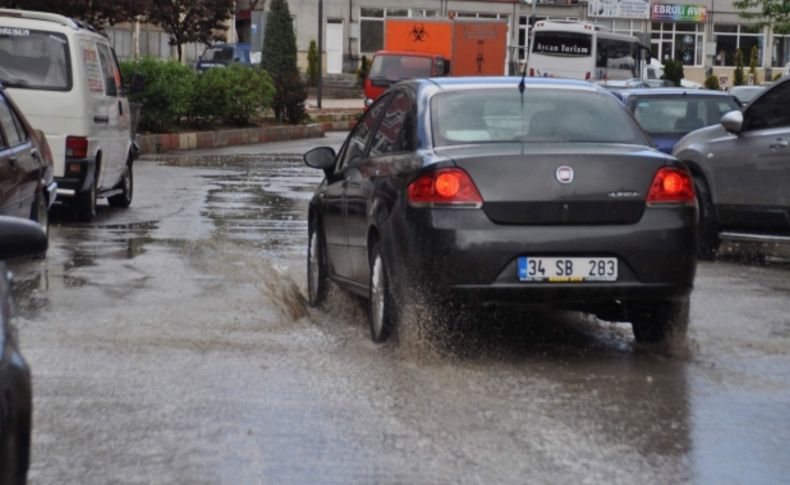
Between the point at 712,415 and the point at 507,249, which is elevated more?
the point at 507,249

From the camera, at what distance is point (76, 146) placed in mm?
15586

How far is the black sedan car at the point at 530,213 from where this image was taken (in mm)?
7770

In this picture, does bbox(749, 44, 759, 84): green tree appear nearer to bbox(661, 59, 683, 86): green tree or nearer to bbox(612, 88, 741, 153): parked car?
bbox(661, 59, 683, 86): green tree

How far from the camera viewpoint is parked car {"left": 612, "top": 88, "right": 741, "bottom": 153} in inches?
724

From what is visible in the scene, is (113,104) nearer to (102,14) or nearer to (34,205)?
(34,205)

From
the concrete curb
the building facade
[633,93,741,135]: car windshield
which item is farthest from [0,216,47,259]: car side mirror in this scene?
the building facade

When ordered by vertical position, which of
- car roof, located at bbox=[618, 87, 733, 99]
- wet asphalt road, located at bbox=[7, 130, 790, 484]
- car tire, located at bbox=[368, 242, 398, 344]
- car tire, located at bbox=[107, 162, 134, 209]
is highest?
car roof, located at bbox=[618, 87, 733, 99]

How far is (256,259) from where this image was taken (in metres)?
12.7

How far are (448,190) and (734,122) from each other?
585cm

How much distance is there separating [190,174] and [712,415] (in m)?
17.6

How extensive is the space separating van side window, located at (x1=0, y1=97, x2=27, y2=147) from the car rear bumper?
4.60 metres

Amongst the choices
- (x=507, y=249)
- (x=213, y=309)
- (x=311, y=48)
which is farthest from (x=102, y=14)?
(x=311, y=48)

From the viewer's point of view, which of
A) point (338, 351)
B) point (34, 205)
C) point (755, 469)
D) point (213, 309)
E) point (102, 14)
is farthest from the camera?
point (102, 14)

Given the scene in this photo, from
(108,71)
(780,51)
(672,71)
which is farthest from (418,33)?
(108,71)
